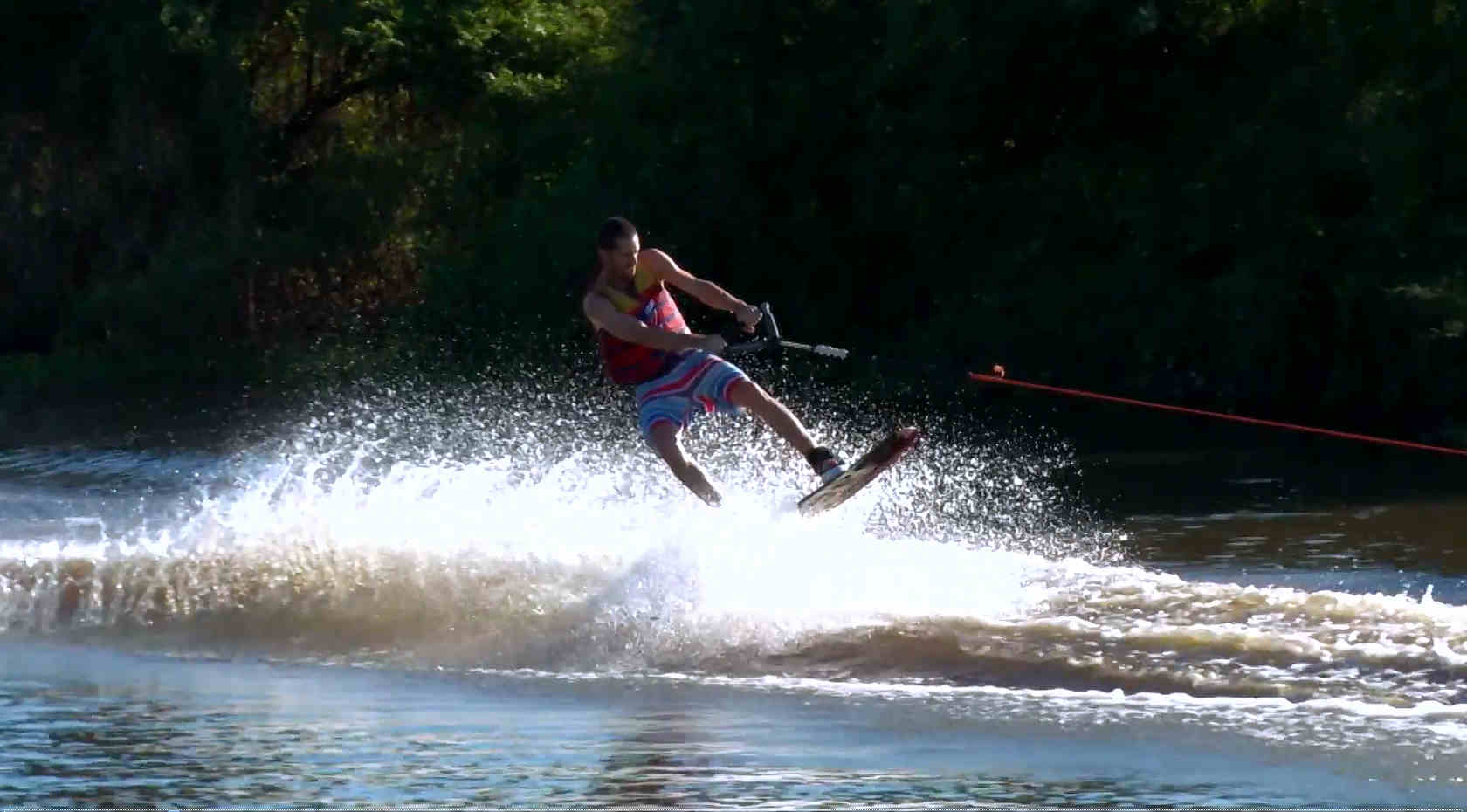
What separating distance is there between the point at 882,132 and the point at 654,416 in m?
12.9

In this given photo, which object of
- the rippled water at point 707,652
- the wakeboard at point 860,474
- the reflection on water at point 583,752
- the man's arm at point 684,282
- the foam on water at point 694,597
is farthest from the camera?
the man's arm at point 684,282

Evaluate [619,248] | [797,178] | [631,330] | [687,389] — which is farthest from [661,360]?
[797,178]

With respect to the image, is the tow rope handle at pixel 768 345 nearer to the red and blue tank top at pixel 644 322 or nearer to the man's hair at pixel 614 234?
the red and blue tank top at pixel 644 322

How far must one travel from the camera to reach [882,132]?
73.3 feet

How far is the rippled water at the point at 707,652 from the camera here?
679 centimetres

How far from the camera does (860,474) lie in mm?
9406

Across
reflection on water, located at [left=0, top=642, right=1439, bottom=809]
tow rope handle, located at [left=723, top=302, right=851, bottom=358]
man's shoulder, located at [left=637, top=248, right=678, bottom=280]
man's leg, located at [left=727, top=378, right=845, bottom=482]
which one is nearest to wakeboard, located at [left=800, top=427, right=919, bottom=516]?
man's leg, located at [left=727, top=378, right=845, bottom=482]

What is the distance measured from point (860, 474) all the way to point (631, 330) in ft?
3.68

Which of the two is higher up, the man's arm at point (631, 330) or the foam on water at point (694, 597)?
the man's arm at point (631, 330)

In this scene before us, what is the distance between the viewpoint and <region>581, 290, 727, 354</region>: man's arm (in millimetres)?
9516

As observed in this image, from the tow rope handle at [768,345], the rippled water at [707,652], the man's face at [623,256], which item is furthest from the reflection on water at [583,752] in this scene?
the man's face at [623,256]

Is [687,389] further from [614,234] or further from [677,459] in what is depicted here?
[614,234]

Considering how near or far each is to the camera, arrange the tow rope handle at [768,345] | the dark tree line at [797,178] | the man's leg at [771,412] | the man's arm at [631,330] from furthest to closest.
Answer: the dark tree line at [797,178] < the man's leg at [771,412] < the man's arm at [631,330] < the tow rope handle at [768,345]

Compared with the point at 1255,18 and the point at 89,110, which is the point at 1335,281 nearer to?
the point at 1255,18
